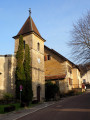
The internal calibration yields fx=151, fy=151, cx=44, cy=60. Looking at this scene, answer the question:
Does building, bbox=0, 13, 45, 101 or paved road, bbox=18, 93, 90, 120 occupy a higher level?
building, bbox=0, 13, 45, 101

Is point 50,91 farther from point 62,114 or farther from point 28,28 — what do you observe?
point 62,114

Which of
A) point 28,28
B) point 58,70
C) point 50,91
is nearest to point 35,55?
point 28,28

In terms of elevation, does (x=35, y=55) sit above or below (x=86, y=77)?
above

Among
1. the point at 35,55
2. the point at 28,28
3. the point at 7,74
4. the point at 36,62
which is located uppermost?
the point at 28,28

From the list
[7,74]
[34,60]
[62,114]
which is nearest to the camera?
[62,114]

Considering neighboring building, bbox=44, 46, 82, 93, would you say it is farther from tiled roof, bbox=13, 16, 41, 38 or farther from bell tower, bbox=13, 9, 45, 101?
tiled roof, bbox=13, 16, 41, 38

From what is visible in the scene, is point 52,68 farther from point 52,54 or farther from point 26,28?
point 26,28

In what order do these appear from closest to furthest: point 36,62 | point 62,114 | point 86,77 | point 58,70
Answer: point 62,114 < point 36,62 < point 58,70 < point 86,77

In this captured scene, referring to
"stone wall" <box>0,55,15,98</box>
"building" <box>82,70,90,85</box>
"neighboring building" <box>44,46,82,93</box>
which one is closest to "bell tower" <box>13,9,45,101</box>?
"stone wall" <box>0,55,15,98</box>

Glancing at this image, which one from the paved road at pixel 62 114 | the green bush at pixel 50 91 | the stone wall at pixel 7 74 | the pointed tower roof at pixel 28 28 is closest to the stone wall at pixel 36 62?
the pointed tower roof at pixel 28 28

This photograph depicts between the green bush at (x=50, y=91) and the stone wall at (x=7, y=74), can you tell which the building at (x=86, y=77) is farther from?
the stone wall at (x=7, y=74)

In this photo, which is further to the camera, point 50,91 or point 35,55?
point 50,91

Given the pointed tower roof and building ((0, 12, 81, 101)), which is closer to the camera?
building ((0, 12, 81, 101))

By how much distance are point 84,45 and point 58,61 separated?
16.5 m
